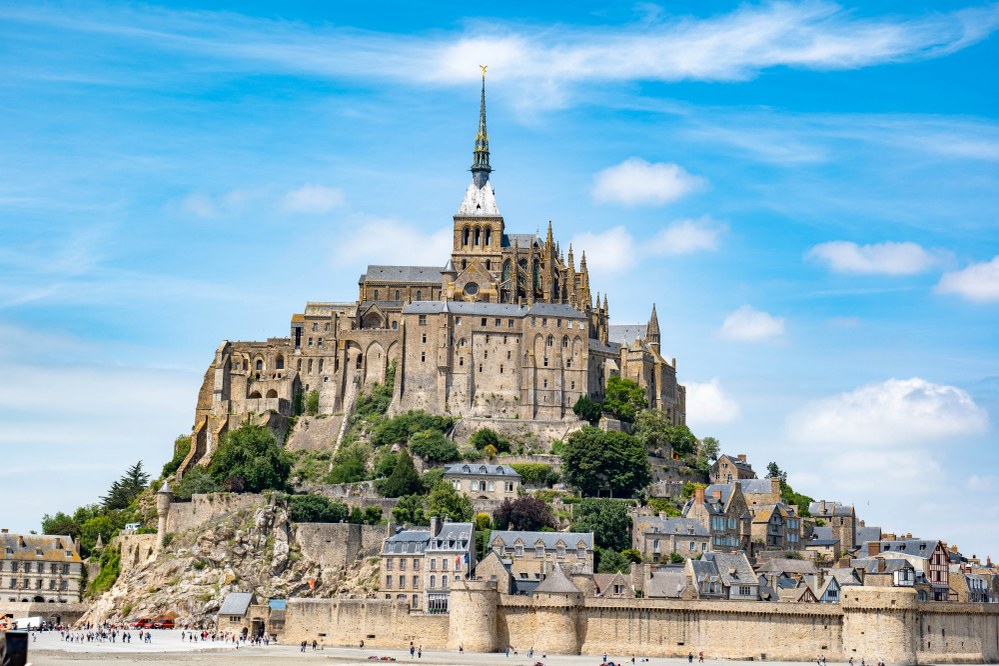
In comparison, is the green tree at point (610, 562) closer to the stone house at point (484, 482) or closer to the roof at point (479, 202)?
the stone house at point (484, 482)

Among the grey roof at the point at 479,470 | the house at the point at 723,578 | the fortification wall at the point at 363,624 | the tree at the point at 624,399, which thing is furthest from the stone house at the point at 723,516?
the fortification wall at the point at 363,624

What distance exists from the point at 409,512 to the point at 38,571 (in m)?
24.5

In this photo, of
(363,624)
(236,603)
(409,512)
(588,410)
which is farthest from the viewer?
(588,410)

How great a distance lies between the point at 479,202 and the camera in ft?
362

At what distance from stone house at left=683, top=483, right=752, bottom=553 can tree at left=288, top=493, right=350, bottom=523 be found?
20990mm

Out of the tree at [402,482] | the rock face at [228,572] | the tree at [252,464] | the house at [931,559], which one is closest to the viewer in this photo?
the rock face at [228,572]

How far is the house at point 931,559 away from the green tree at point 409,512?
90.0 ft

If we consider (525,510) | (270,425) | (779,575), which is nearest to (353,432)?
(270,425)

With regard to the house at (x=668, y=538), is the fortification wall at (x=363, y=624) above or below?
below

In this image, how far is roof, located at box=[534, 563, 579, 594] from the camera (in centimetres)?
6888

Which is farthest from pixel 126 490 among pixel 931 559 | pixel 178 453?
pixel 931 559

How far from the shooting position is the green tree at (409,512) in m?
84.5

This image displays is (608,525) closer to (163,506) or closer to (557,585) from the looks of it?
(557,585)

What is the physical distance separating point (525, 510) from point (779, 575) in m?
15.3
